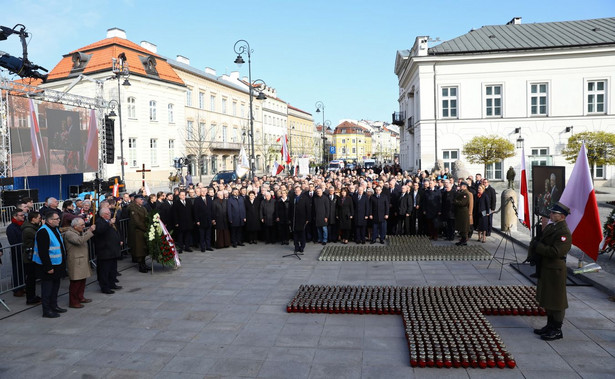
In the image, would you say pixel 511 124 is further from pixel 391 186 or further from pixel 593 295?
pixel 593 295

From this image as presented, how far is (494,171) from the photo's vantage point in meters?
35.6

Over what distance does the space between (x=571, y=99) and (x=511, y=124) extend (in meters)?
4.69

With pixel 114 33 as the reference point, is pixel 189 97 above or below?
below

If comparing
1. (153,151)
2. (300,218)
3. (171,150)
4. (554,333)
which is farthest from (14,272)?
(171,150)

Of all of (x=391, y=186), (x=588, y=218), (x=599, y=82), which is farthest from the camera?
(x=599, y=82)

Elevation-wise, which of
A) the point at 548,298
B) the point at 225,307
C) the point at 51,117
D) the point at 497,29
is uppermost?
the point at 497,29

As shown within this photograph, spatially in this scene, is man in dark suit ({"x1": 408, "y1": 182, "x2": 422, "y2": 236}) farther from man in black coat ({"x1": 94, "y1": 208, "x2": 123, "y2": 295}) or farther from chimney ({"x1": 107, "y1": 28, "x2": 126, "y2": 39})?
chimney ({"x1": 107, "y1": 28, "x2": 126, "y2": 39})

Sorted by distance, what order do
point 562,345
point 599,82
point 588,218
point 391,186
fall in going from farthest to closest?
point 599,82 → point 391,186 → point 588,218 → point 562,345

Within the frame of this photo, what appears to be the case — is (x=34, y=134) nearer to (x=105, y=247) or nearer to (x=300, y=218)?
(x=105, y=247)

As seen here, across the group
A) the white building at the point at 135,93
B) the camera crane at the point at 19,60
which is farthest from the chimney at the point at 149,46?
the camera crane at the point at 19,60

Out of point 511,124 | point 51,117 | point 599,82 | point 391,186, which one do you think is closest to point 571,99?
point 599,82

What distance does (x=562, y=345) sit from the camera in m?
5.94

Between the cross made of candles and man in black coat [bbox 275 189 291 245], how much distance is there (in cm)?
505

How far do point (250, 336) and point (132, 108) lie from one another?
40.2 metres
